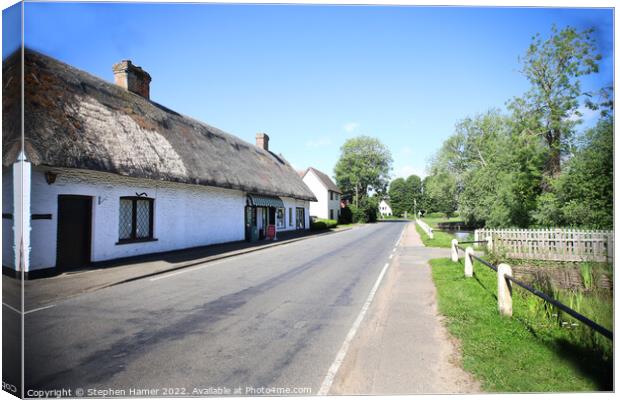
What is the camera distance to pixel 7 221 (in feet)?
10.2

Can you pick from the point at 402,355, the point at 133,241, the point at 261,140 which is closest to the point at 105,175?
the point at 133,241

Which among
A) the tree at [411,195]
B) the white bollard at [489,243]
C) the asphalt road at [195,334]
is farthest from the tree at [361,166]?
the tree at [411,195]

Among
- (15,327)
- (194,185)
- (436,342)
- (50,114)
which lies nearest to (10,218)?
(15,327)

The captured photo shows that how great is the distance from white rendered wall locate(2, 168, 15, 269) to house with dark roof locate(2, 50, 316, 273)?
0.01 meters

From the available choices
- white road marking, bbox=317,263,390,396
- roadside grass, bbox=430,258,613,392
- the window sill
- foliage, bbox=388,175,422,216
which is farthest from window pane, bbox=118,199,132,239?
foliage, bbox=388,175,422,216

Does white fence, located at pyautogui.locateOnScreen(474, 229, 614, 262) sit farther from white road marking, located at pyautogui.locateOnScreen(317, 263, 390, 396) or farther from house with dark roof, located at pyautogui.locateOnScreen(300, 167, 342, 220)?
house with dark roof, located at pyautogui.locateOnScreen(300, 167, 342, 220)

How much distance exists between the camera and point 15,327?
2.97 meters

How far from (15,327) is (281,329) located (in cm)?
288

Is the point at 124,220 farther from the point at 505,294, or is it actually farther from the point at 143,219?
the point at 505,294

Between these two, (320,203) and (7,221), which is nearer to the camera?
(7,221)

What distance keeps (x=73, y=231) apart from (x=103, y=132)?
3173 mm

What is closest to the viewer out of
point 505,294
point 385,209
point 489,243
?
point 505,294

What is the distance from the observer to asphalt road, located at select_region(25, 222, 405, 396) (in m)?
3.11

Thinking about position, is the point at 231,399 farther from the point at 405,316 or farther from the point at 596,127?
the point at 596,127
